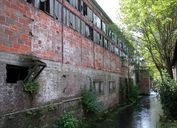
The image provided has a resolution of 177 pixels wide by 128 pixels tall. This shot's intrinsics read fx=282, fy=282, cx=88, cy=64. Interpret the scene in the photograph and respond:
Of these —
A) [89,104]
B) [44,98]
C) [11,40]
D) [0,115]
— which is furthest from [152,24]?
[0,115]

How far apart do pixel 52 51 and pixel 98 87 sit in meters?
8.75

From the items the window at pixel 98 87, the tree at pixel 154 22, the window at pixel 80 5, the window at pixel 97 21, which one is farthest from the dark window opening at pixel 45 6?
the window at pixel 97 21

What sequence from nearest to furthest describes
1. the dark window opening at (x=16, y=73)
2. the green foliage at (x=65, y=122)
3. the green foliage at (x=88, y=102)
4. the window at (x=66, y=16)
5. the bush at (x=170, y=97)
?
the dark window opening at (x=16, y=73) < the green foliage at (x=65, y=122) < the window at (x=66, y=16) < the bush at (x=170, y=97) < the green foliage at (x=88, y=102)

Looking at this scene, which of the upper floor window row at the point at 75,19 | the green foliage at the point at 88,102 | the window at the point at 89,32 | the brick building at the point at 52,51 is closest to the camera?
the brick building at the point at 52,51

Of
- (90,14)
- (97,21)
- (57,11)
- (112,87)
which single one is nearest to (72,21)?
(57,11)

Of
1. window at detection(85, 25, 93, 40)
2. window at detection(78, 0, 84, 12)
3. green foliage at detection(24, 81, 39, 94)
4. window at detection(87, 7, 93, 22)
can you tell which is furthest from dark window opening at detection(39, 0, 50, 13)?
window at detection(87, 7, 93, 22)

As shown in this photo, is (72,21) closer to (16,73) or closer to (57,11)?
(57,11)

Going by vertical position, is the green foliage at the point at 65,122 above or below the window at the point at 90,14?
below

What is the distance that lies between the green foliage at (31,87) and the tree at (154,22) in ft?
27.5

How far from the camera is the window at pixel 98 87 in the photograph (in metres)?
19.8

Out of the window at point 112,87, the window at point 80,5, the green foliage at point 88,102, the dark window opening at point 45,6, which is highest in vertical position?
the window at point 80,5

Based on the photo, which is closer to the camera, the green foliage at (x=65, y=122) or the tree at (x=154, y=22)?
the green foliage at (x=65, y=122)

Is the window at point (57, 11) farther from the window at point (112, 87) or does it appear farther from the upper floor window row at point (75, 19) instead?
the window at point (112, 87)

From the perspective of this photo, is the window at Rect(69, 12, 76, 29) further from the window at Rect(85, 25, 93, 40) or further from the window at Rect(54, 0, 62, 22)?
the window at Rect(85, 25, 93, 40)
